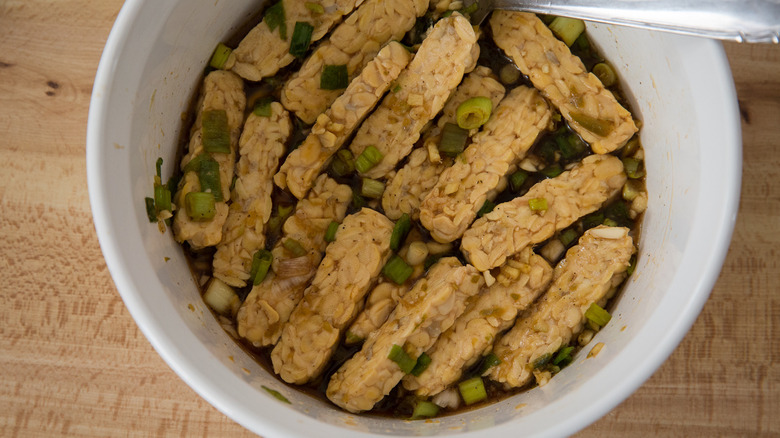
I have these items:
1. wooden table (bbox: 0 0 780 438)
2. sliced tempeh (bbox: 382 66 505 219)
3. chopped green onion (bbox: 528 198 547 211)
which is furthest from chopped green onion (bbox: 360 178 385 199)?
wooden table (bbox: 0 0 780 438)

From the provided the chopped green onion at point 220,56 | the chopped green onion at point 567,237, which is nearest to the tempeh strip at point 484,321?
the chopped green onion at point 567,237

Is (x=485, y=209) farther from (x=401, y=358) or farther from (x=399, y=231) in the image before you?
(x=401, y=358)

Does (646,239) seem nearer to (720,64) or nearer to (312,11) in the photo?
(720,64)

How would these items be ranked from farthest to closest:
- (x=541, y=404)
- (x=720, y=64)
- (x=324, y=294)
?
(x=324, y=294), (x=541, y=404), (x=720, y=64)

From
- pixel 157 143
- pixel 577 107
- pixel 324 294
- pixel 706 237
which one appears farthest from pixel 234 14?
pixel 706 237

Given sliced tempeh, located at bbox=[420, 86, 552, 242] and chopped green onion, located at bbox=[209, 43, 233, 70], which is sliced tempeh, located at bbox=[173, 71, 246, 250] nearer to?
chopped green onion, located at bbox=[209, 43, 233, 70]

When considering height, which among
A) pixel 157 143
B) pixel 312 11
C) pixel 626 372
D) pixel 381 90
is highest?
pixel 312 11

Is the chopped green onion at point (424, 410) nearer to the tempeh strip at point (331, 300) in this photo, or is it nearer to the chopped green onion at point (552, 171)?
the tempeh strip at point (331, 300)

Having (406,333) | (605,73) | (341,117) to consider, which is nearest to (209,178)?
(341,117)

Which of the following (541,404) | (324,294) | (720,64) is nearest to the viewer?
(720,64)
